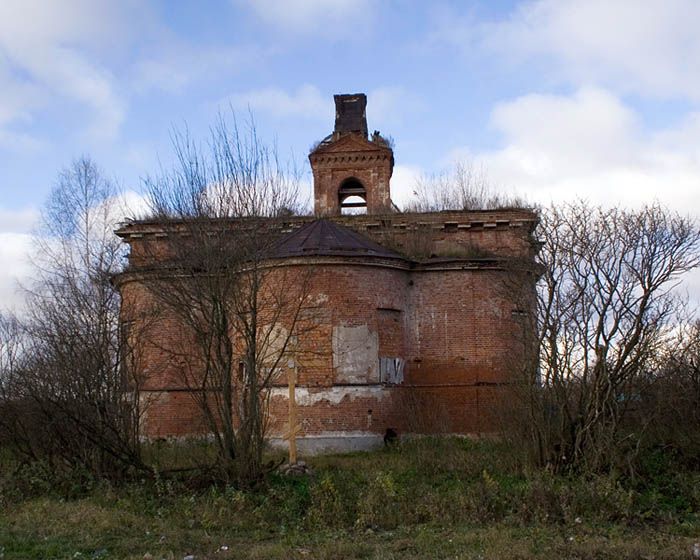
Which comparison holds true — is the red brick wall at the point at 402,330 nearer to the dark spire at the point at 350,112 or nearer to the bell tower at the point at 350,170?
the bell tower at the point at 350,170

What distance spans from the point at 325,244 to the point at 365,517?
31.0 feet

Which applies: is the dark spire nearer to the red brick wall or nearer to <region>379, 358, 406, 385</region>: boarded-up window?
the red brick wall

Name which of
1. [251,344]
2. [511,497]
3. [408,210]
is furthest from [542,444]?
[408,210]

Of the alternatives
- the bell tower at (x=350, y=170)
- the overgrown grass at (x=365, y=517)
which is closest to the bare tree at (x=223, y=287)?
the overgrown grass at (x=365, y=517)

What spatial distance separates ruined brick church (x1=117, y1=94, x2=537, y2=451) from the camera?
17766mm

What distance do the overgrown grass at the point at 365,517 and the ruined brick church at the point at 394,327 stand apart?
3.97m

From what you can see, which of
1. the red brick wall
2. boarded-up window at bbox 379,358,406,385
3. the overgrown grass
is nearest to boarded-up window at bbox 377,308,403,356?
the red brick wall

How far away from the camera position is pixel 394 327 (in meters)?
19.3

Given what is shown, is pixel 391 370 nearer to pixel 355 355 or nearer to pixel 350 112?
pixel 355 355

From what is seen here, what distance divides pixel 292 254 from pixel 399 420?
186 inches

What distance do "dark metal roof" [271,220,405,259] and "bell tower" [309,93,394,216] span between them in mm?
5717

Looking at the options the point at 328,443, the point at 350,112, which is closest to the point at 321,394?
the point at 328,443

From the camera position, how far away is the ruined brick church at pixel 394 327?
17.8 m

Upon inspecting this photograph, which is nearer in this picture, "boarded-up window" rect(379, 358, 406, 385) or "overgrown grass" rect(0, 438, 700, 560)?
"overgrown grass" rect(0, 438, 700, 560)
